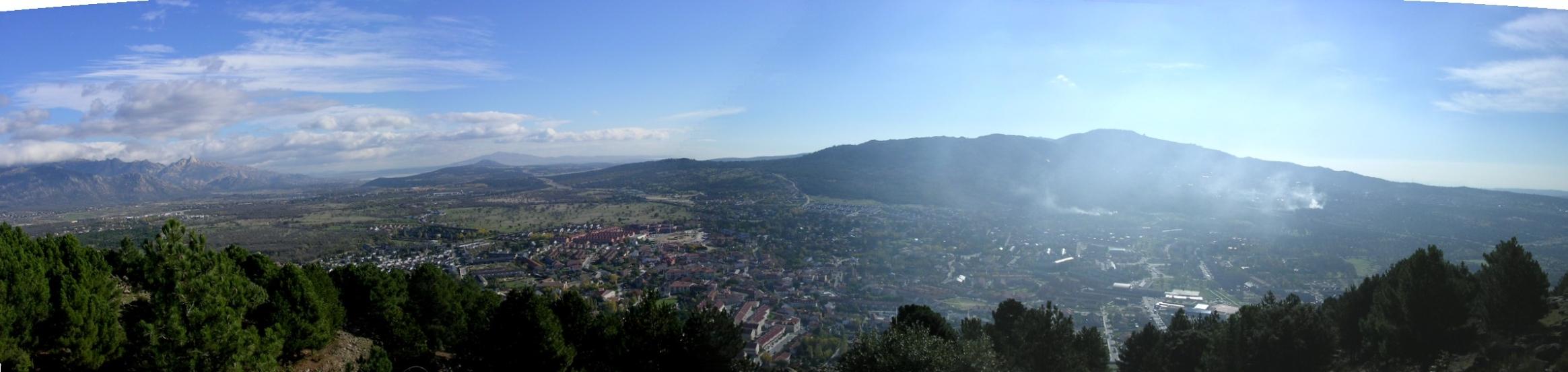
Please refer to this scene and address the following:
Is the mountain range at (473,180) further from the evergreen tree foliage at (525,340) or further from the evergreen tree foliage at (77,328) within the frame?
the evergreen tree foliage at (77,328)

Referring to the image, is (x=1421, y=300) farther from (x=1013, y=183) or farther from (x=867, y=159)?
(x=867, y=159)

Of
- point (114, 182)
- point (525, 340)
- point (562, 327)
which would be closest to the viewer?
point (525, 340)

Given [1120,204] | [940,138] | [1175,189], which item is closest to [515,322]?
[1120,204]

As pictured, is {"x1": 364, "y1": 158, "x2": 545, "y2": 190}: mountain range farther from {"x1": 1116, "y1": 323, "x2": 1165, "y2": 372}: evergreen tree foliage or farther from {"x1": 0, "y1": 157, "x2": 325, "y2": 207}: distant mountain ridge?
{"x1": 1116, "y1": 323, "x2": 1165, "y2": 372}: evergreen tree foliage

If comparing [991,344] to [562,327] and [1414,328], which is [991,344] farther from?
[562,327]

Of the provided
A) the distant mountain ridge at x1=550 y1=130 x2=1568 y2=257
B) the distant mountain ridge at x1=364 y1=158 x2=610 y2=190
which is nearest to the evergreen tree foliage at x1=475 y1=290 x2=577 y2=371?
the distant mountain ridge at x1=550 y1=130 x2=1568 y2=257

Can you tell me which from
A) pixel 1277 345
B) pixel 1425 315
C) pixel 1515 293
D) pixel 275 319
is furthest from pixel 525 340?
pixel 1515 293
